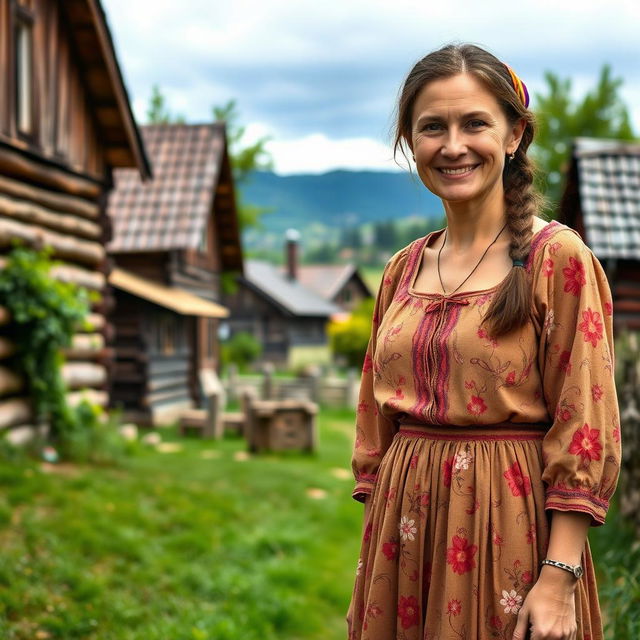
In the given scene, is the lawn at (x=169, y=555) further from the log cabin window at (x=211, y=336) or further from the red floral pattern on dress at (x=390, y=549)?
the log cabin window at (x=211, y=336)

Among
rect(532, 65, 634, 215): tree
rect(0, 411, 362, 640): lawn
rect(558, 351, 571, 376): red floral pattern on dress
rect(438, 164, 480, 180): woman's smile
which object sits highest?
rect(532, 65, 634, 215): tree

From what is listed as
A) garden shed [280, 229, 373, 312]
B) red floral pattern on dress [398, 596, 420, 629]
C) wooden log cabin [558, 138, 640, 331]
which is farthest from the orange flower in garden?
garden shed [280, 229, 373, 312]

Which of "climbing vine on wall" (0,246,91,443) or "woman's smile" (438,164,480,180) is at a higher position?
"woman's smile" (438,164,480,180)

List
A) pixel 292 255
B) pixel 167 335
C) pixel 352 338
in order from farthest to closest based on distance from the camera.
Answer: pixel 292 255, pixel 352 338, pixel 167 335

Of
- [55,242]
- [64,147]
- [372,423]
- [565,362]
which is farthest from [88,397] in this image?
[565,362]

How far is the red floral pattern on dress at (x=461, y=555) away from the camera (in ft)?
6.92

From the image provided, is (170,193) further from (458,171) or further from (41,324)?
(458,171)

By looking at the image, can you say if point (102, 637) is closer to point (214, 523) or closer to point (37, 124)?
point (214, 523)

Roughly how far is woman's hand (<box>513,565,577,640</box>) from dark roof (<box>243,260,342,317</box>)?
124 feet

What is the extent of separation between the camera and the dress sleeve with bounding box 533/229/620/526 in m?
1.98

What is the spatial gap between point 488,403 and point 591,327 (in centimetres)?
31

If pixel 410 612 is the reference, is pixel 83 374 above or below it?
above

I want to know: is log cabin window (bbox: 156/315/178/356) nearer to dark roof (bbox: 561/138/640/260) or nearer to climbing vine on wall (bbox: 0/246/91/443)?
climbing vine on wall (bbox: 0/246/91/443)

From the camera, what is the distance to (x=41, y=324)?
8.73 m
